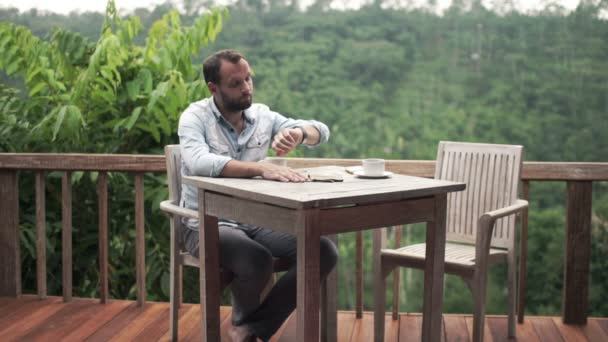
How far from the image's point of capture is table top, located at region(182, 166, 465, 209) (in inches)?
82.5

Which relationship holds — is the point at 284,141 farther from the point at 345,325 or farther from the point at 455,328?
the point at 455,328

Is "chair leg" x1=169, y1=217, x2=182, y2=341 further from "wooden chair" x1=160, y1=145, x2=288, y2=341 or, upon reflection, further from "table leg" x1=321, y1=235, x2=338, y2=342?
"table leg" x1=321, y1=235, x2=338, y2=342

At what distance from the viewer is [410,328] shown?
3303 millimetres

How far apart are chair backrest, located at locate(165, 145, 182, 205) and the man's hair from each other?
34cm

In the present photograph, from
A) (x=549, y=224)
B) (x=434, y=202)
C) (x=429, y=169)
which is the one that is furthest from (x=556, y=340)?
(x=549, y=224)

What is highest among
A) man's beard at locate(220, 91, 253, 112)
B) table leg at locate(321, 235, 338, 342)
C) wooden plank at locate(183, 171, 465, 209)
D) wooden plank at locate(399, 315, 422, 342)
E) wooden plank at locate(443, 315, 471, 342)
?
man's beard at locate(220, 91, 253, 112)

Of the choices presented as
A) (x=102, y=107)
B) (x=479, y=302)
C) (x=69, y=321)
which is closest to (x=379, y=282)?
(x=479, y=302)

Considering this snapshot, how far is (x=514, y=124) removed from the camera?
12672 mm

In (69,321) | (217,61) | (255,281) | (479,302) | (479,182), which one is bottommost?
(69,321)

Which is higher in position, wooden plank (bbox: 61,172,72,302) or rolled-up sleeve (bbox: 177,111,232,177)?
rolled-up sleeve (bbox: 177,111,232,177)

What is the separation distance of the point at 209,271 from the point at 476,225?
42.9 inches

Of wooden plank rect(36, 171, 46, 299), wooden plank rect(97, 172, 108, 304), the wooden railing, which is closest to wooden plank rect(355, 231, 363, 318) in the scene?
the wooden railing

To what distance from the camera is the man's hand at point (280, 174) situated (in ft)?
7.93

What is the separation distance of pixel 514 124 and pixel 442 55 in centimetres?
163
